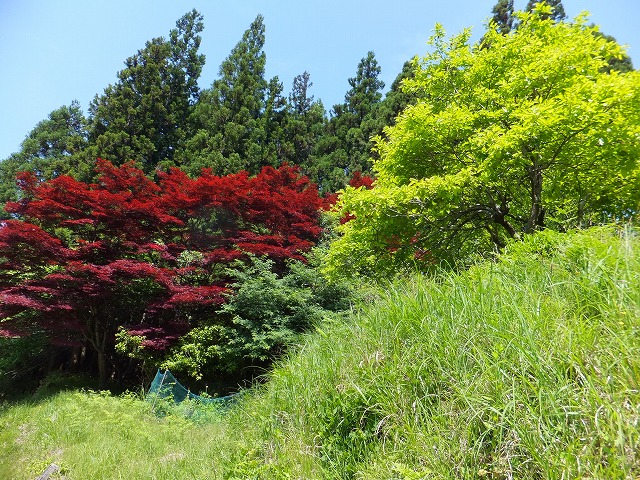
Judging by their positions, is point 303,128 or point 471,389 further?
point 303,128

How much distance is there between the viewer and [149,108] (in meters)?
18.5

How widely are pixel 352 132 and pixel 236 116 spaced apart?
5959mm

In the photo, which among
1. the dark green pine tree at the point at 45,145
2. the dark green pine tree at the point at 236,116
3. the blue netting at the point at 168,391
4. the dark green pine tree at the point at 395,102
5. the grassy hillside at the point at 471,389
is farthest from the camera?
the dark green pine tree at the point at 45,145

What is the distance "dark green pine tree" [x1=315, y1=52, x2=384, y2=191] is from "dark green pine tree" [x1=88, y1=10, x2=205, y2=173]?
7.57 meters

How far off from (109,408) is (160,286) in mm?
3111

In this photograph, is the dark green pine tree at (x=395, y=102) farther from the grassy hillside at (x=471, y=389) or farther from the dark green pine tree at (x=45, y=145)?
the dark green pine tree at (x=45, y=145)

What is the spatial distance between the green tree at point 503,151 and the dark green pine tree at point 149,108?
558 inches

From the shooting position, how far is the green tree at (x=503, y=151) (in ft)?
12.9

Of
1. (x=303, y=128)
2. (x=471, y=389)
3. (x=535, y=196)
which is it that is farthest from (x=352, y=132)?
(x=471, y=389)

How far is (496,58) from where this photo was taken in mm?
5035

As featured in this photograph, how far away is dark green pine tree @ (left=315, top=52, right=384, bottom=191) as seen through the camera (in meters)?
17.4

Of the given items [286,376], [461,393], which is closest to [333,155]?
[286,376]

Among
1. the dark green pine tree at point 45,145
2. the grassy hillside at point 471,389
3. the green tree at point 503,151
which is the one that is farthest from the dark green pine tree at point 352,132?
the grassy hillside at point 471,389

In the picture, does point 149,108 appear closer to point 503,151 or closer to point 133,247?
point 133,247
